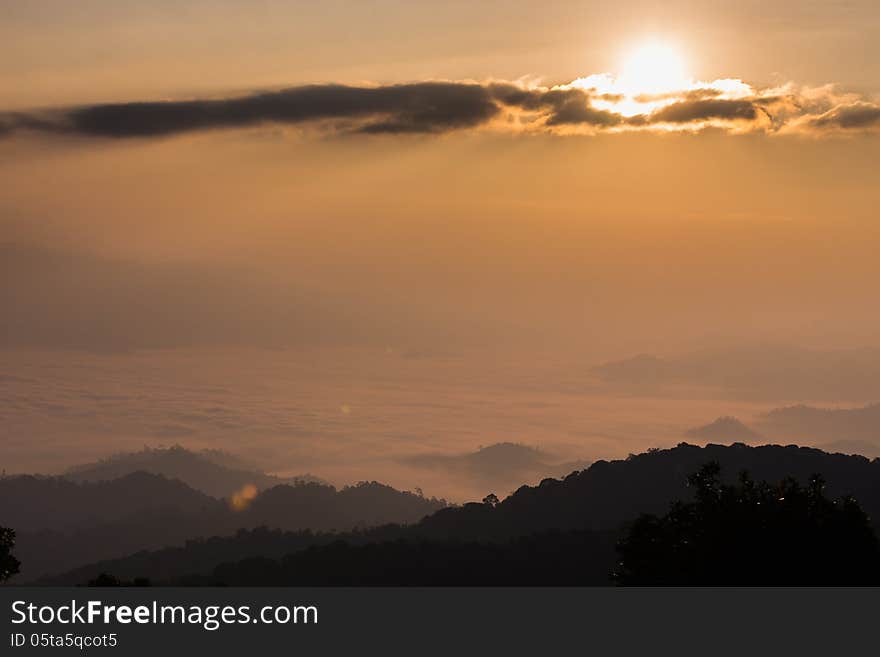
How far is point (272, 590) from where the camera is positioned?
66.2m

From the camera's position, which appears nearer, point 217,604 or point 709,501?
point 217,604

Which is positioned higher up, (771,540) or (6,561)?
(6,561)

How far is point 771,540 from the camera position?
92500mm

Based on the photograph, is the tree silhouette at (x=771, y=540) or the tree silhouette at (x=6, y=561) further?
the tree silhouette at (x=6, y=561)

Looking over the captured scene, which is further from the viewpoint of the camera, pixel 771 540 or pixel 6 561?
pixel 6 561

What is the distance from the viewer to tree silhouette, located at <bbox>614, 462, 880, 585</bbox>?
3590 inches

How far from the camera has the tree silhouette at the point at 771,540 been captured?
299 feet

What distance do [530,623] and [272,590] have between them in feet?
48.9

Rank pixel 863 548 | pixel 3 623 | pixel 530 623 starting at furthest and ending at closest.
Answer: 1. pixel 863 548
2. pixel 530 623
3. pixel 3 623

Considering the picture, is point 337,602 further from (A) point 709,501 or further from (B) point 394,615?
(A) point 709,501

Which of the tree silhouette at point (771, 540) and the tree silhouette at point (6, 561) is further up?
the tree silhouette at point (6, 561)

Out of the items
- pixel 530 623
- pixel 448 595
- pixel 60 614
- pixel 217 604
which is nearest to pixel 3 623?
pixel 60 614

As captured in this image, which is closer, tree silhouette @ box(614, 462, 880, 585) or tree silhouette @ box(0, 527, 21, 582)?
tree silhouette @ box(614, 462, 880, 585)

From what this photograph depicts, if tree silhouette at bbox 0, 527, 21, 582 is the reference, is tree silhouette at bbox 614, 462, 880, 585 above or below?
below
